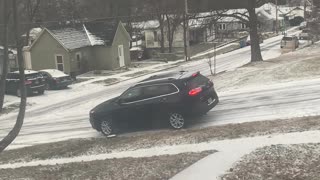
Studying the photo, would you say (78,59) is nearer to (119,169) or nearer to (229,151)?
(229,151)

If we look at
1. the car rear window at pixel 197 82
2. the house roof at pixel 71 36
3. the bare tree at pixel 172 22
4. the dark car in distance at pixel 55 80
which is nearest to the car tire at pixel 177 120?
the car rear window at pixel 197 82

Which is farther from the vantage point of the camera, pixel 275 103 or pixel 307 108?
pixel 275 103

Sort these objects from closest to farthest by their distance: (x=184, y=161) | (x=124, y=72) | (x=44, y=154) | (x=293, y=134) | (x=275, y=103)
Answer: (x=184, y=161) → (x=293, y=134) → (x=44, y=154) → (x=275, y=103) → (x=124, y=72)

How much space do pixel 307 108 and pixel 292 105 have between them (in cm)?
92

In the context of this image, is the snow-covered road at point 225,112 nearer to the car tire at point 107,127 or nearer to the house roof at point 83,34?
the car tire at point 107,127

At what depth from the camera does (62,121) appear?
21.7 metres

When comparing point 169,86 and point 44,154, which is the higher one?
point 169,86

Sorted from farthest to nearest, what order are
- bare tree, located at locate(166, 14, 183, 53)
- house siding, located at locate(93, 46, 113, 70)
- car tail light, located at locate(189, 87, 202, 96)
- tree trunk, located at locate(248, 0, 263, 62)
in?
bare tree, located at locate(166, 14, 183, 53) < house siding, located at locate(93, 46, 113, 70) < tree trunk, located at locate(248, 0, 263, 62) < car tail light, located at locate(189, 87, 202, 96)

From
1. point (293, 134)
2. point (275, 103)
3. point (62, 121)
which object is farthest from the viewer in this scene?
point (62, 121)

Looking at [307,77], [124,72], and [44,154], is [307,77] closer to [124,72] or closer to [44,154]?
[44,154]

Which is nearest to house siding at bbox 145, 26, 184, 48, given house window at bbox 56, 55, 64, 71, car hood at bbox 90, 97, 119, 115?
house window at bbox 56, 55, 64, 71

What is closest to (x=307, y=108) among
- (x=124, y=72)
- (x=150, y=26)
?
(x=124, y=72)

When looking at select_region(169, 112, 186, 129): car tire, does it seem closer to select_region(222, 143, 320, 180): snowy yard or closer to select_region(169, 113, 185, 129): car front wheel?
select_region(169, 113, 185, 129): car front wheel

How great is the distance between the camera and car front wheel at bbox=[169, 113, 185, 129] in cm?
1505
